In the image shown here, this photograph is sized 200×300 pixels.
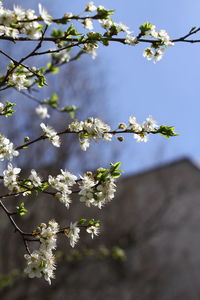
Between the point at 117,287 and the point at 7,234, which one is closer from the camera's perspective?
the point at 7,234

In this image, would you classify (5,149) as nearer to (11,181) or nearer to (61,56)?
(11,181)

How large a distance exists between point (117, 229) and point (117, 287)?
136 cm

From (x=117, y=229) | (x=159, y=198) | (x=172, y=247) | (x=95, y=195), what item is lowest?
(x=95, y=195)

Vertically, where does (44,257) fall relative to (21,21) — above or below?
below

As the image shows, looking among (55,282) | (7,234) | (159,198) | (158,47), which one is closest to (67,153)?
(7,234)

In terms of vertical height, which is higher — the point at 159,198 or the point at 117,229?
the point at 159,198

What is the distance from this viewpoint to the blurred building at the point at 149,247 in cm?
881

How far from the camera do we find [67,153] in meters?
7.82

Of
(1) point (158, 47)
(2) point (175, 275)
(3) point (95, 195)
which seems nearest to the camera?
(3) point (95, 195)

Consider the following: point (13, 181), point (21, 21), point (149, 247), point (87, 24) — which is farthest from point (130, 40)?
point (149, 247)

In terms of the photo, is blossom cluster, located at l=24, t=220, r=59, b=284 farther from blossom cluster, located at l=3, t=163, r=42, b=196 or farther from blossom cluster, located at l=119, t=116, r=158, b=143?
blossom cluster, located at l=119, t=116, r=158, b=143

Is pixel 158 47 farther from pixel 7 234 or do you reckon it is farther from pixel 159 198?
pixel 159 198

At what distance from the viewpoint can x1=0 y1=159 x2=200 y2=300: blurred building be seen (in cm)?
881

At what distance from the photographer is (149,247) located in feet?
31.4
